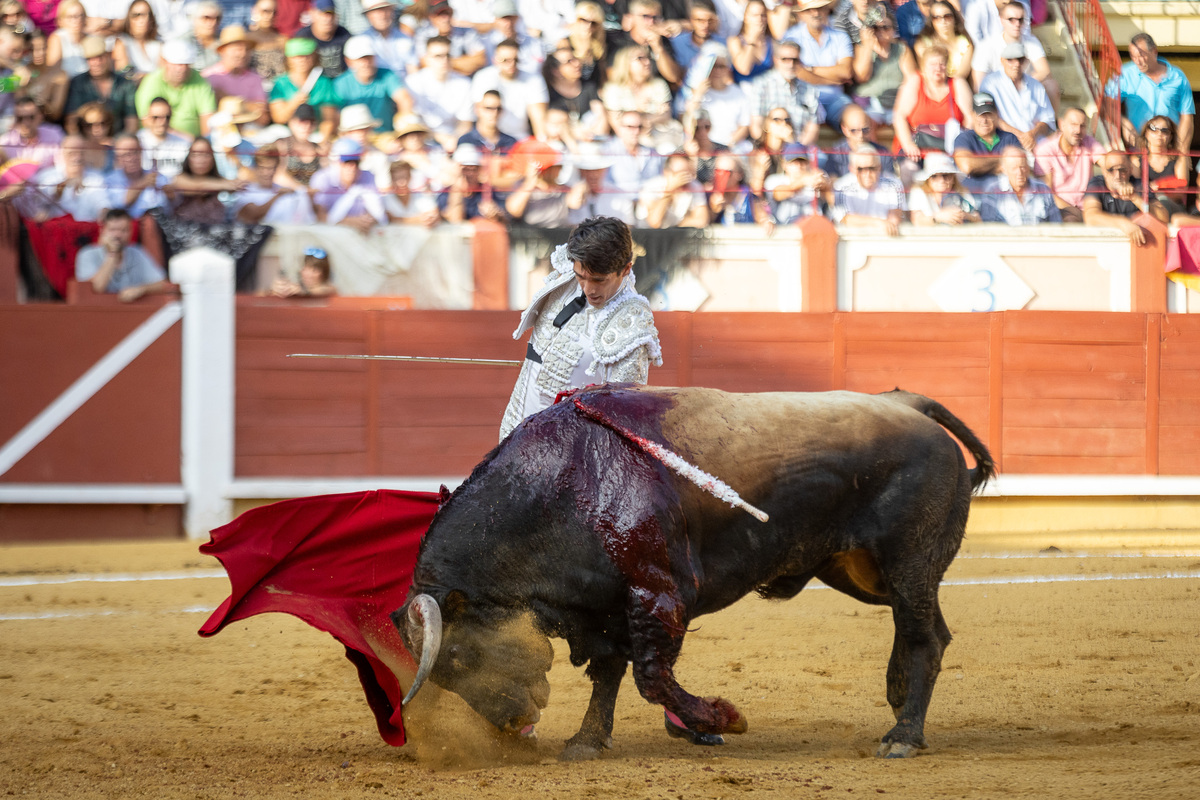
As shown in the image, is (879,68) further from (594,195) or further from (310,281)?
(310,281)

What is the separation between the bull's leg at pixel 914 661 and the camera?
286cm

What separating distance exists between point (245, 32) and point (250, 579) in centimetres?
559

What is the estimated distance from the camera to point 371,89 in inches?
294

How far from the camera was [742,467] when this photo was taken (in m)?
2.71

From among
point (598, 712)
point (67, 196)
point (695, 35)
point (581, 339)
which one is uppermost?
point (695, 35)

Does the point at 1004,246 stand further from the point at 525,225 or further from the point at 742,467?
the point at 742,467

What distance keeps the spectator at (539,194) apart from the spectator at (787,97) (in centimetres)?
133

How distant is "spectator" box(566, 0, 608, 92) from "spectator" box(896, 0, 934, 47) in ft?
6.85

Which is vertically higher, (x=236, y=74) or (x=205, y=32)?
(x=205, y=32)

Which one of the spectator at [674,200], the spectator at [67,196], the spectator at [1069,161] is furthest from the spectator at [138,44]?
the spectator at [1069,161]

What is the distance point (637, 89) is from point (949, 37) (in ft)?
7.51

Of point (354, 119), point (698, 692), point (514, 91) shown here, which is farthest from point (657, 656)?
point (514, 91)

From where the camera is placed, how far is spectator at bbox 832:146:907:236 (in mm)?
7453

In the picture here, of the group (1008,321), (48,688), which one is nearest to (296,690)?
(48,688)
